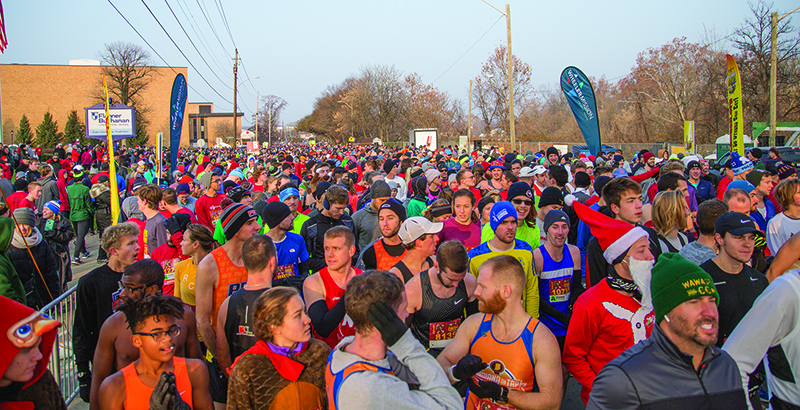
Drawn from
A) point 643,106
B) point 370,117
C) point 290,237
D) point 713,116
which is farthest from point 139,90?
point 290,237

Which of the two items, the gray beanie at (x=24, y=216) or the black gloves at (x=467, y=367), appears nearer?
the black gloves at (x=467, y=367)

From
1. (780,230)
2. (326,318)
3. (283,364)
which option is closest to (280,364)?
(283,364)

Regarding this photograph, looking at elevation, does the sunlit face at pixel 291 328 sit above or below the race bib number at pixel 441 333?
above

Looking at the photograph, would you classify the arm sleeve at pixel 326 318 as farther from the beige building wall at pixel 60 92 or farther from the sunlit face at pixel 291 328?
the beige building wall at pixel 60 92

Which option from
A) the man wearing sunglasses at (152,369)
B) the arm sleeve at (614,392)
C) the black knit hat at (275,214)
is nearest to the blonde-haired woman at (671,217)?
the arm sleeve at (614,392)

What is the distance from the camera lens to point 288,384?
2.65 m

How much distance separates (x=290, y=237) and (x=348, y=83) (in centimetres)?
10741

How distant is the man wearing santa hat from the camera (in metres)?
3.31

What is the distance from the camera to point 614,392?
7.54ft

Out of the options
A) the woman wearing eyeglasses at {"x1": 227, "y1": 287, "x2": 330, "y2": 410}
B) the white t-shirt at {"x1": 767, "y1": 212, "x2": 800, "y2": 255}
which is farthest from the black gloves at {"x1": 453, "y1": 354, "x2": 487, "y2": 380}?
the white t-shirt at {"x1": 767, "y1": 212, "x2": 800, "y2": 255}

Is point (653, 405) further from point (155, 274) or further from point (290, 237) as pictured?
point (290, 237)

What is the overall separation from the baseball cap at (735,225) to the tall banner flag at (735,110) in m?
9.28

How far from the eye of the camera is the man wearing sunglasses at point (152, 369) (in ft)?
8.94

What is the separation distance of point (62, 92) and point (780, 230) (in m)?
84.2
